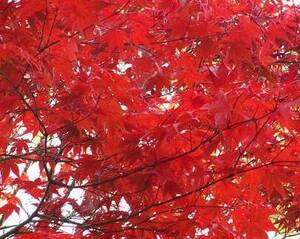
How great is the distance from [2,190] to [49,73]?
4.78 ft

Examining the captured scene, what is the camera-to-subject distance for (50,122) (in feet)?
6.59

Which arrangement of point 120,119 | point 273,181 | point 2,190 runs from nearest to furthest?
point 120,119 < point 273,181 < point 2,190

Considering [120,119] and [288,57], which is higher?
[288,57]

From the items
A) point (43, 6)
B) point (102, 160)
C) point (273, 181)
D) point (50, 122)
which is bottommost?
point (273, 181)

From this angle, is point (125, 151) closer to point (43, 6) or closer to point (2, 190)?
point (43, 6)

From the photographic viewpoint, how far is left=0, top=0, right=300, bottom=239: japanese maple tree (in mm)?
1750

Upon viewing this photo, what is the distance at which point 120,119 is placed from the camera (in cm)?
186

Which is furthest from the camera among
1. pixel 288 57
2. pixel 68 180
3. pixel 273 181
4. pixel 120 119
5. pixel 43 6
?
pixel 288 57

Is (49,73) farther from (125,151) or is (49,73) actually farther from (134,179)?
(134,179)

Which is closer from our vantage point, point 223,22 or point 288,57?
point 223,22

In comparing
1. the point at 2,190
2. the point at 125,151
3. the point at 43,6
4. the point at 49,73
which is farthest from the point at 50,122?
the point at 2,190

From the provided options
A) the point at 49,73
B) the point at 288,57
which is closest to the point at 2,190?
the point at 49,73

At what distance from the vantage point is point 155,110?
2023mm

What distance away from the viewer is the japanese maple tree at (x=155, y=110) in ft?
5.74
